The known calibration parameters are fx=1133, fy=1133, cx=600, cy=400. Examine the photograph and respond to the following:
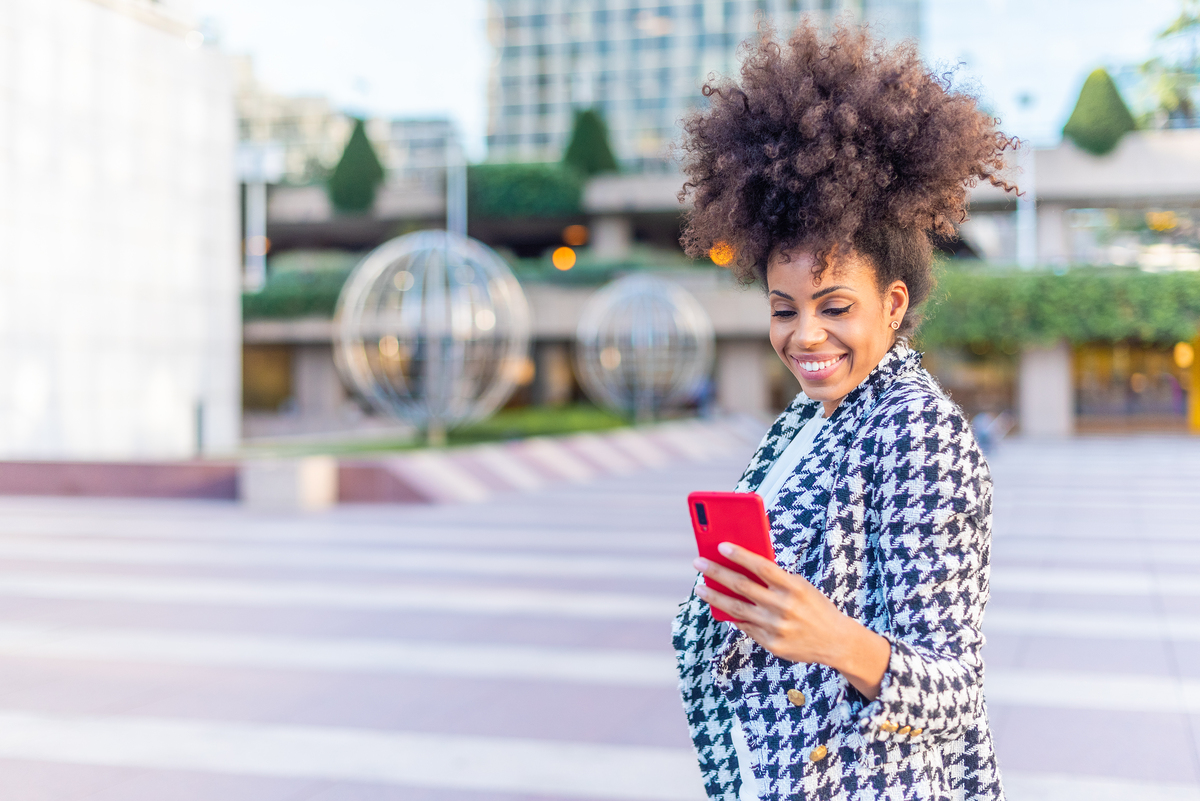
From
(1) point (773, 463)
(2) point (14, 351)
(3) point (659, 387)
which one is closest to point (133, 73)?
(2) point (14, 351)

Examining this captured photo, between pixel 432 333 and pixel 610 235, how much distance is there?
75.3ft

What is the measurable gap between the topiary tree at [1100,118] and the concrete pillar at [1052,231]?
6.40 feet

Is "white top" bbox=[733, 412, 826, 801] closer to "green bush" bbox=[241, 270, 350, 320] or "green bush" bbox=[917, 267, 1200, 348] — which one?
"green bush" bbox=[917, 267, 1200, 348]

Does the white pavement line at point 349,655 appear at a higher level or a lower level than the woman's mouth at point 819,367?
lower

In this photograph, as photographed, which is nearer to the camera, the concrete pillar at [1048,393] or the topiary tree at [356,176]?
the concrete pillar at [1048,393]

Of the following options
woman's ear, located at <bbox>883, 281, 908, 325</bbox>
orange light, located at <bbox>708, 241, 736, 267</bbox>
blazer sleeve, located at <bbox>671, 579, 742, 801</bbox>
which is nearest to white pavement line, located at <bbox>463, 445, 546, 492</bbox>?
orange light, located at <bbox>708, 241, 736, 267</bbox>

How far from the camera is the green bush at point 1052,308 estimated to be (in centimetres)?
2989

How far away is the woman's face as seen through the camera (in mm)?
1721

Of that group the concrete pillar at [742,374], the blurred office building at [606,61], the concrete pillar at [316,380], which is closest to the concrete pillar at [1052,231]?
the concrete pillar at [742,374]

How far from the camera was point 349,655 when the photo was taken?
6277mm

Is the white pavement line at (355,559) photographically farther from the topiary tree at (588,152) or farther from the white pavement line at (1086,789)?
the topiary tree at (588,152)

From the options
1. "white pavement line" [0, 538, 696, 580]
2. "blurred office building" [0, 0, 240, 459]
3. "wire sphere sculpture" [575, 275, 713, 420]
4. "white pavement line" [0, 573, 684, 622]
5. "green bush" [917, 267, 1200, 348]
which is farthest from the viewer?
"green bush" [917, 267, 1200, 348]

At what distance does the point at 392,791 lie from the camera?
4.19m

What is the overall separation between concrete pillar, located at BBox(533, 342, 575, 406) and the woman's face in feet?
123
